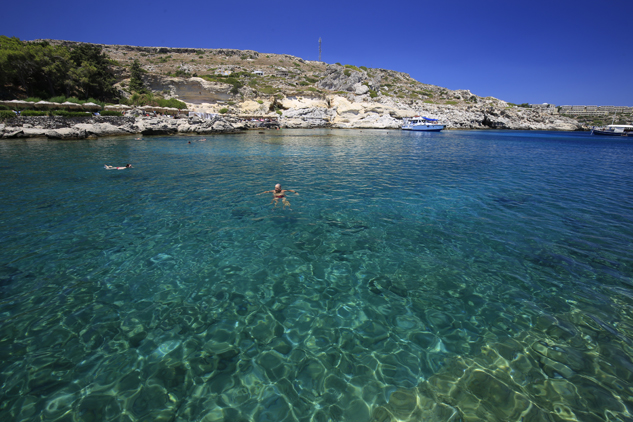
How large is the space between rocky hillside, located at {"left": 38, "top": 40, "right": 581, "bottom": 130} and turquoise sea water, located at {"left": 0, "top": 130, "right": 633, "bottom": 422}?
5955 cm

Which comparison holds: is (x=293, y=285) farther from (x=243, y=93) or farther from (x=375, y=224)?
(x=243, y=93)

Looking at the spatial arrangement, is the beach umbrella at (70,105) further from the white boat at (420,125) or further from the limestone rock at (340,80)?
the limestone rock at (340,80)

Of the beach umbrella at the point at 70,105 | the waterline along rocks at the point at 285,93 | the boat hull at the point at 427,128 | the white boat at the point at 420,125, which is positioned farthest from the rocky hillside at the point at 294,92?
the beach umbrella at the point at 70,105

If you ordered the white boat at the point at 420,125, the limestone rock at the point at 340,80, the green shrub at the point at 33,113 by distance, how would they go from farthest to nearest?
the limestone rock at the point at 340,80 → the white boat at the point at 420,125 → the green shrub at the point at 33,113

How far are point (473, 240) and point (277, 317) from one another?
6161 millimetres

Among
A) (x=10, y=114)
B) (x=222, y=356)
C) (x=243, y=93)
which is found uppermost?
(x=243, y=93)

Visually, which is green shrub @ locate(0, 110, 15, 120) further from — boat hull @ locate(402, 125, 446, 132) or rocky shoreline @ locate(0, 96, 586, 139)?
boat hull @ locate(402, 125, 446, 132)

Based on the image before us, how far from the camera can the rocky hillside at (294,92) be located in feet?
222

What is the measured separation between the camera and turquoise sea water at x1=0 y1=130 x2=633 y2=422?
3.36m

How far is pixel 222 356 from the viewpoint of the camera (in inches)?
156

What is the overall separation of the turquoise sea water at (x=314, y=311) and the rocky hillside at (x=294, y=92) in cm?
5955

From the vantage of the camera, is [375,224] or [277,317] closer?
[277,317]

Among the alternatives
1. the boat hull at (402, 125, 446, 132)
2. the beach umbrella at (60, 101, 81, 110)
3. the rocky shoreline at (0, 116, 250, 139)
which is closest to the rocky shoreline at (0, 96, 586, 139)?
the rocky shoreline at (0, 116, 250, 139)

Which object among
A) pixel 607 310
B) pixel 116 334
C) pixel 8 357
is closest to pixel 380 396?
pixel 116 334
